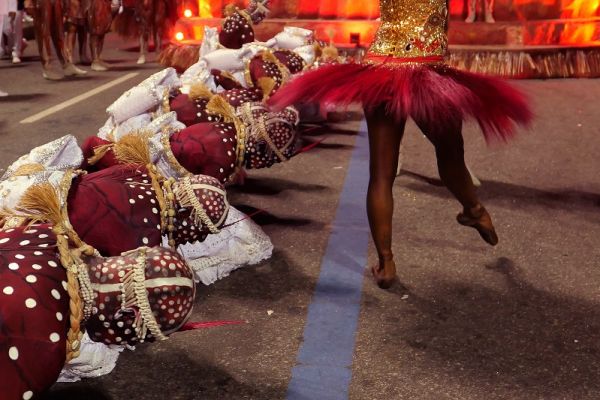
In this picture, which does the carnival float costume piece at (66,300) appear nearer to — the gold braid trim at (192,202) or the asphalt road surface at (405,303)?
the asphalt road surface at (405,303)

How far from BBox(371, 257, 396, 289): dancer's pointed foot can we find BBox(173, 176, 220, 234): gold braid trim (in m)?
0.83

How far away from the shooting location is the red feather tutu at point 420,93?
10.1 feet

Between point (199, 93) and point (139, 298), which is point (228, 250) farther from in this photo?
point (139, 298)

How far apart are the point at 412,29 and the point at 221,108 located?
120 centimetres

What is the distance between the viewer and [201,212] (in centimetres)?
298

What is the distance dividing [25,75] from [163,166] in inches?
318

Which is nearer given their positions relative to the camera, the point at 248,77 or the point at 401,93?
the point at 401,93

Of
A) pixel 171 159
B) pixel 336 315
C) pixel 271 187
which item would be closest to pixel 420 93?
pixel 336 315

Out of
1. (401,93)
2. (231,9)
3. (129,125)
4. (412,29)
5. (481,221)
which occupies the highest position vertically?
(231,9)

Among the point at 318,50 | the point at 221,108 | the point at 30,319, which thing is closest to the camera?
the point at 30,319

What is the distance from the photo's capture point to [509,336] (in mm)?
2951

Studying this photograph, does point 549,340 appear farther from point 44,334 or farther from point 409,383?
point 44,334

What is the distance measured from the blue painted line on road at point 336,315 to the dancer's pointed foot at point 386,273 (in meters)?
0.11

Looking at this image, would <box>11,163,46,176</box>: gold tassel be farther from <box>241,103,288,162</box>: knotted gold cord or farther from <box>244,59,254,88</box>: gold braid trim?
<box>244,59,254,88</box>: gold braid trim
